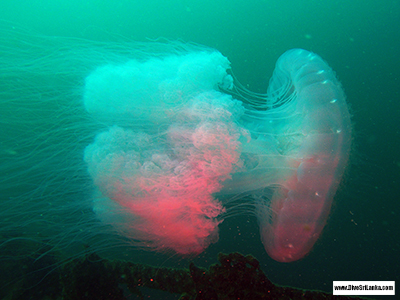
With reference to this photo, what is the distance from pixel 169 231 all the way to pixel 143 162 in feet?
3.36

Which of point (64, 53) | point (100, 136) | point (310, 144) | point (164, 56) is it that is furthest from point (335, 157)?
point (64, 53)

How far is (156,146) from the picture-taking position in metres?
2.31

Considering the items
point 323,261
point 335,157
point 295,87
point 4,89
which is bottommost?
point 323,261

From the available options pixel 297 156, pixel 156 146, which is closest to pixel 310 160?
pixel 297 156

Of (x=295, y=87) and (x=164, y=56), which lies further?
(x=164, y=56)

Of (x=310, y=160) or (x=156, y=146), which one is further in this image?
(x=156, y=146)

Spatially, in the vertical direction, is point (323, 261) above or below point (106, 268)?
above

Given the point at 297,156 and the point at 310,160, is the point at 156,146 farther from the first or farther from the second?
the point at 310,160

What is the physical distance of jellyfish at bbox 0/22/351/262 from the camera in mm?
2111

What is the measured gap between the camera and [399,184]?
Answer: 114 inches

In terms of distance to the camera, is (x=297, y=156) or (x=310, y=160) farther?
(x=297, y=156)

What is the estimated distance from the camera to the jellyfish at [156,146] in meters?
2.11

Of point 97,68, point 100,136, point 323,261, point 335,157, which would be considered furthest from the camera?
point 323,261

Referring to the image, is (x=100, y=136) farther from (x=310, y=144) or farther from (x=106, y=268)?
(x=310, y=144)
